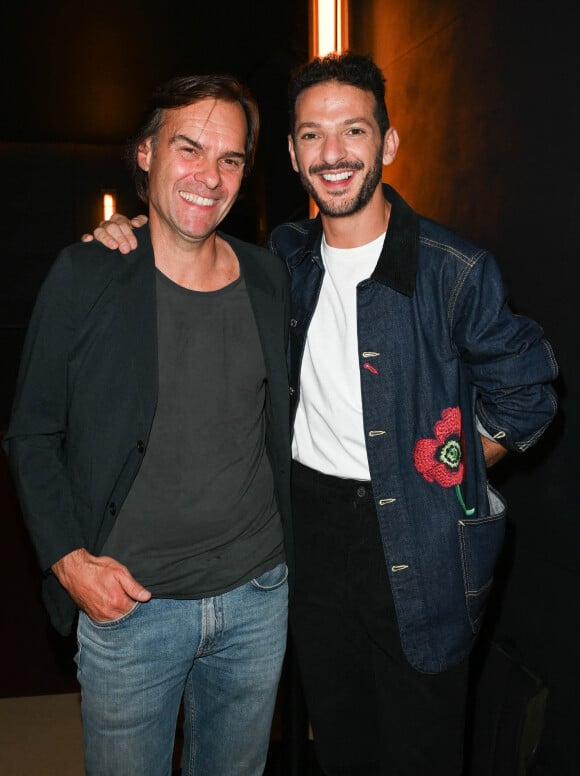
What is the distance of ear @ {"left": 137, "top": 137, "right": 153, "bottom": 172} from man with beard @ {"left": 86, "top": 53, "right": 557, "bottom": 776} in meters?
0.23

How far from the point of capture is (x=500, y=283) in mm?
1628

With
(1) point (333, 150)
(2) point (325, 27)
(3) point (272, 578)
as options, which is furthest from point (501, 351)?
(2) point (325, 27)

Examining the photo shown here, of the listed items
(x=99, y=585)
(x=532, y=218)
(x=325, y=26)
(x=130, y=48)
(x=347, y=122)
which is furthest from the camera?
(x=130, y=48)

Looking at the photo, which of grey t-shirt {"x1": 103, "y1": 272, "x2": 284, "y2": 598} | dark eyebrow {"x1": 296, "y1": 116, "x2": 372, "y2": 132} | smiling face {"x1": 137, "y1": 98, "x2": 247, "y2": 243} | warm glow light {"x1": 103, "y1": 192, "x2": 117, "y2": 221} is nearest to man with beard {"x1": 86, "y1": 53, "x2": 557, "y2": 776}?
dark eyebrow {"x1": 296, "y1": 116, "x2": 372, "y2": 132}

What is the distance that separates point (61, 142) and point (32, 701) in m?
9.70

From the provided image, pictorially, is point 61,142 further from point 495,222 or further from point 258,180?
point 495,222

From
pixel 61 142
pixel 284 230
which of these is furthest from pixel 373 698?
pixel 61 142

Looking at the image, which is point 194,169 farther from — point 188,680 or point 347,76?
point 188,680

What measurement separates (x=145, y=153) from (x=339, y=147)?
493 mm

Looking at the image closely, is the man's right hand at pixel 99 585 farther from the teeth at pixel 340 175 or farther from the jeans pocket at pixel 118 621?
the teeth at pixel 340 175

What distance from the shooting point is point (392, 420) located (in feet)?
5.48

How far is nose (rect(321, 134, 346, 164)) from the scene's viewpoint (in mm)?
1736

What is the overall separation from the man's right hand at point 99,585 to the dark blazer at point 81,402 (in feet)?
0.10

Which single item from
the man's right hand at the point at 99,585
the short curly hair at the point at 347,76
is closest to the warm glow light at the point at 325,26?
the short curly hair at the point at 347,76
